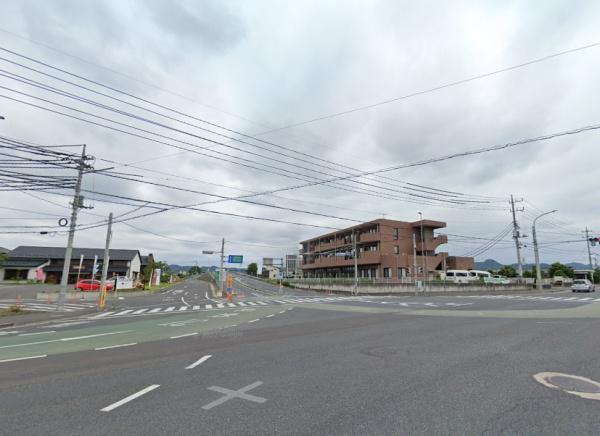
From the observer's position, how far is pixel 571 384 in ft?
17.3

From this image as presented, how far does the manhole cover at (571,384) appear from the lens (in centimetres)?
484

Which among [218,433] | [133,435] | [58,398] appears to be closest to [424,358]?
[218,433]

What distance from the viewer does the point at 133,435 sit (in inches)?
144

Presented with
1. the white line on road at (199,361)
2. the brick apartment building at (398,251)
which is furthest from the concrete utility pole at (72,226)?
the brick apartment building at (398,251)

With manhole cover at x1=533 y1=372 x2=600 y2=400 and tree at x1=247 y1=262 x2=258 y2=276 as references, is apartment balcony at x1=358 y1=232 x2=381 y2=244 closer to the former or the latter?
manhole cover at x1=533 y1=372 x2=600 y2=400

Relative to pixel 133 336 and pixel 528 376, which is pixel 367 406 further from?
pixel 133 336

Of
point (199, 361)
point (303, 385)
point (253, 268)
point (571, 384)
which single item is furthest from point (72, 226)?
point (253, 268)

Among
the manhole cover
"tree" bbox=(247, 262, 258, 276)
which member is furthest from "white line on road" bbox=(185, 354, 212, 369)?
"tree" bbox=(247, 262, 258, 276)

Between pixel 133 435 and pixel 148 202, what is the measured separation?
53.1 ft

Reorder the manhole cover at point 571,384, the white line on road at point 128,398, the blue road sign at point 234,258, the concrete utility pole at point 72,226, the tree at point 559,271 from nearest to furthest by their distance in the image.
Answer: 1. the white line on road at point 128,398
2. the manhole cover at point 571,384
3. the concrete utility pole at point 72,226
4. the blue road sign at point 234,258
5. the tree at point 559,271

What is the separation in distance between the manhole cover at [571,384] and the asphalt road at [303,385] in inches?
2.3

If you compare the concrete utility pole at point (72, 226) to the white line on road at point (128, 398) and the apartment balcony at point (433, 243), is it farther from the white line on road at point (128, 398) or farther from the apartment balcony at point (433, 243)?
the apartment balcony at point (433, 243)

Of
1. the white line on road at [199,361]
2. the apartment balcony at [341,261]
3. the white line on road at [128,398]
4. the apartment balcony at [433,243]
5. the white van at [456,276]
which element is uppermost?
the apartment balcony at [433,243]

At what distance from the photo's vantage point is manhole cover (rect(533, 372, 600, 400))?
4.84m
